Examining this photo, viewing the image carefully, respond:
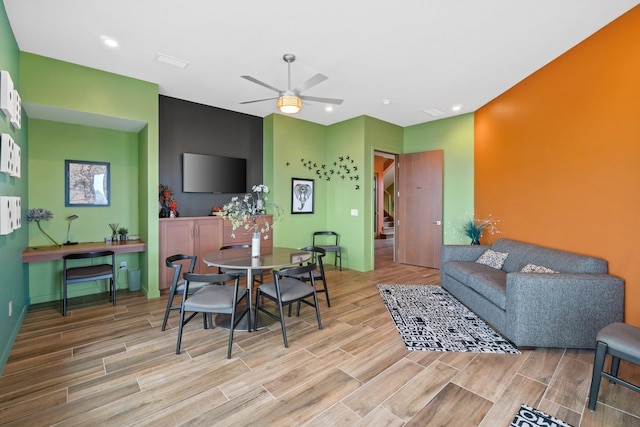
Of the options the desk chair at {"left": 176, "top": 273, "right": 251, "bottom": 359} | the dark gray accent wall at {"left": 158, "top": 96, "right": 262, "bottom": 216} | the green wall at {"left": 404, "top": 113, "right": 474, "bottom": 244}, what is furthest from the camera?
the green wall at {"left": 404, "top": 113, "right": 474, "bottom": 244}

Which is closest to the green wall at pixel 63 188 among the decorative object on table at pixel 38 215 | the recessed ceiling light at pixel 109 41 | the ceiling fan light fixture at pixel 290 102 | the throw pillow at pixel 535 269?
the decorative object on table at pixel 38 215

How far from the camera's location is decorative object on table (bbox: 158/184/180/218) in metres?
4.38

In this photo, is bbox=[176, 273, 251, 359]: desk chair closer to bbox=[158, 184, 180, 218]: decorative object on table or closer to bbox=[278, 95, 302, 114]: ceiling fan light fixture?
bbox=[278, 95, 302, 114]: ceiling fan light fixture

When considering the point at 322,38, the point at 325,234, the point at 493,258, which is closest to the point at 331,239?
the point at 325,234

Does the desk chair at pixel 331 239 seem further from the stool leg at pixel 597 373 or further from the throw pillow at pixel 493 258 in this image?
the stool leg at pixel 597 373

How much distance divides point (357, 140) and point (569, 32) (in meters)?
3.24

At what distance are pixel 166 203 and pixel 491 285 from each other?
4.42 m

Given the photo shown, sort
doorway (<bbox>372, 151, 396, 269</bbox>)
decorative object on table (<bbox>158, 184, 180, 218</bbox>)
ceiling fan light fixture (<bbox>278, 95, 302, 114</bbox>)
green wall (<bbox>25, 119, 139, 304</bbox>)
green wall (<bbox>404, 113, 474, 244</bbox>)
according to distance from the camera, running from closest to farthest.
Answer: ceiling fan light fixture (<bbox>278, 95, 302, 114</bbox>), green wall (<bbox>25, 119, 139, 304</bbox>), decorative object on table (<bbox>158, 184, 180, 218</bbox>), green wall (<bbox>404, 113, 474, 244</bbox>), doorway (<bbox>372, 151, 396, 269</bbox>)

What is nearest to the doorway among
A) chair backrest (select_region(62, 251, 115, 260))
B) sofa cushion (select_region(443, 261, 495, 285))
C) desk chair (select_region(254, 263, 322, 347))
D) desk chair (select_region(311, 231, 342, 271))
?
desk chair (select_region(311, 231, 342, 271))

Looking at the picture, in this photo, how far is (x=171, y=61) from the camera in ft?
11.2

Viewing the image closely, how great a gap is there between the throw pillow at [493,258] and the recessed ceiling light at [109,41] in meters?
5.11

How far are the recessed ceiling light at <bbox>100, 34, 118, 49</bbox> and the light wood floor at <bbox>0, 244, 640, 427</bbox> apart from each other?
2.95 meters

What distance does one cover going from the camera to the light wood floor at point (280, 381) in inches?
72.7

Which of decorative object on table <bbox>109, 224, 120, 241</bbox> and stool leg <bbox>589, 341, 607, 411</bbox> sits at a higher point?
decorative object on table <bbox>109, 224, 120, 241</bbox>
